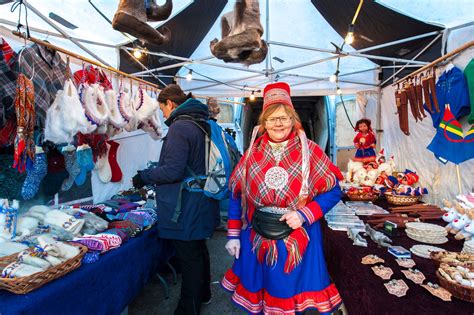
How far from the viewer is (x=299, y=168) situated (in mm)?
1296

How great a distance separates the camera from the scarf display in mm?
1273

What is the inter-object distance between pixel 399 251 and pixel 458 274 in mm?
371

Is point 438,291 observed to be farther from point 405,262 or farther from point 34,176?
point 34,176

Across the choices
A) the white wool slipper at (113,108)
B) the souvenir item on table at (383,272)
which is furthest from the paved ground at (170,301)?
the white wool slipper at (113,108)

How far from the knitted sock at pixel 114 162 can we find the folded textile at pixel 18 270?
5.99 feet

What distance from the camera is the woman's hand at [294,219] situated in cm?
121

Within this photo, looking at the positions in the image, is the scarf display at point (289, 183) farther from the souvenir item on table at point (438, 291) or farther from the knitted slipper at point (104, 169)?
the knitted slipper at point (104, 169)

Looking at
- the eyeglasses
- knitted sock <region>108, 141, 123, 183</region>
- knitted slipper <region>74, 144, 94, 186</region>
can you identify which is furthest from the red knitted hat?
knitted sock <region>108, 141, 123, 183</region>

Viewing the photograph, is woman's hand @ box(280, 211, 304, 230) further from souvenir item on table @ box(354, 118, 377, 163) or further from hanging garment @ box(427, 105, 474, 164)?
souvenir item on table @ box(354, 118, 377, 163)

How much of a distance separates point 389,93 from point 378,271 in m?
3.42

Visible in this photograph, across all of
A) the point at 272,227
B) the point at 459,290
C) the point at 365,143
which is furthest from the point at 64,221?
the point at 365,143

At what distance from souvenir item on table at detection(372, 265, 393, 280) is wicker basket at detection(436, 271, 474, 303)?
19cm

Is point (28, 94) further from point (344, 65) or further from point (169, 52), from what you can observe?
point (344, 65)

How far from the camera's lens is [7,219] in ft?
4.80
